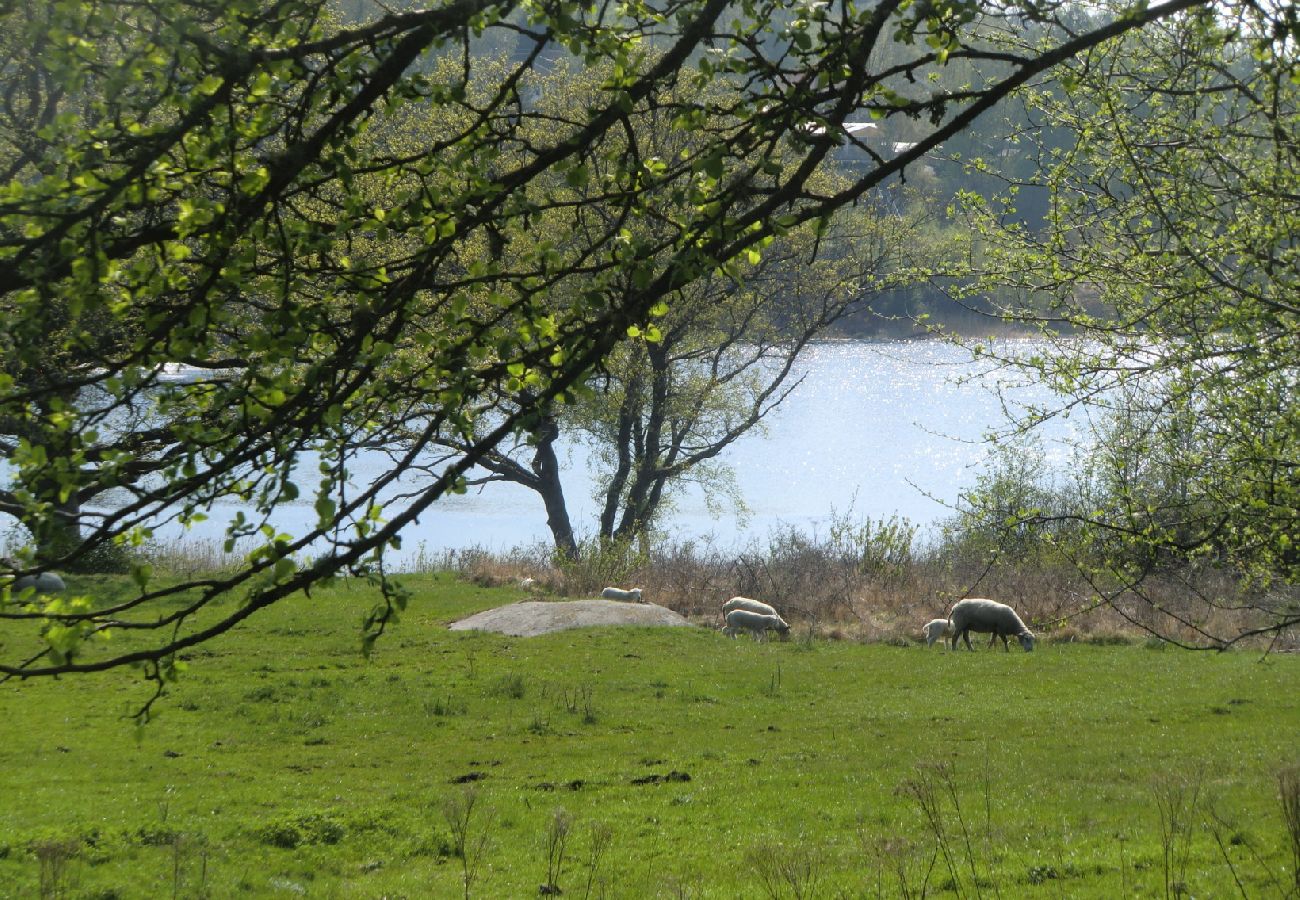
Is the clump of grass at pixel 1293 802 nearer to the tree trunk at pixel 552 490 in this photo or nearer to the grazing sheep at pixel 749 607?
the grazing sheep at pixel 749 607

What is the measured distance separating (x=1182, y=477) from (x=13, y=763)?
11625mm

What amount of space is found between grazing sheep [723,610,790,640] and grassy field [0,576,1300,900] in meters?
1.12

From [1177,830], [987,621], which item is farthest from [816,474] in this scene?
[1177,830]

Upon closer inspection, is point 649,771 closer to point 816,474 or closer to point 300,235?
point 300,235

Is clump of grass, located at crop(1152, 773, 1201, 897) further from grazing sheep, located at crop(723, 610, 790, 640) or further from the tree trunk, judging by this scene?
the tree trunk

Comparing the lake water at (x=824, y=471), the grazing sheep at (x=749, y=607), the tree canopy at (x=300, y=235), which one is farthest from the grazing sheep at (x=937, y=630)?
the tree canopy at (x=300, y=235)

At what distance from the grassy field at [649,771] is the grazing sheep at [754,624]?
3.68 ft

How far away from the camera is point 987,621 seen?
961 inches

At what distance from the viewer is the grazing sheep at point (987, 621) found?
79.5 ft

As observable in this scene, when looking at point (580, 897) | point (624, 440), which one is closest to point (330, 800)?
point (580, 897)

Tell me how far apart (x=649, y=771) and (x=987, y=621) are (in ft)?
39.8

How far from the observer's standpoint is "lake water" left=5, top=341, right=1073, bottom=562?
164ft

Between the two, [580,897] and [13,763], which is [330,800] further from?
[580,897]

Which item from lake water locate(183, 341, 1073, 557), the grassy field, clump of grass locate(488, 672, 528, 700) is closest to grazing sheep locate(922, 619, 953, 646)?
the grassy field
